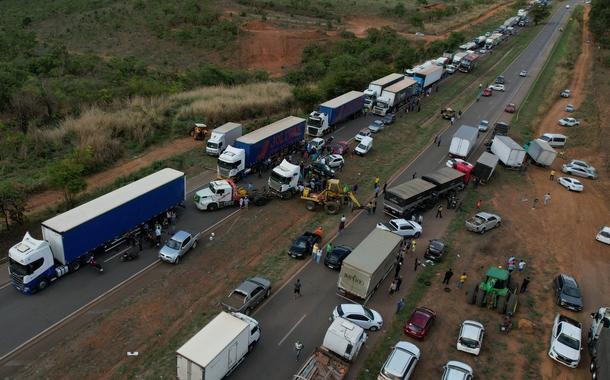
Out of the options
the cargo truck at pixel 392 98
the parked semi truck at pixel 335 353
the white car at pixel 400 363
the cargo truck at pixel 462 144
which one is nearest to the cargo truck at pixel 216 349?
the parked semi truck at pixel 335 353

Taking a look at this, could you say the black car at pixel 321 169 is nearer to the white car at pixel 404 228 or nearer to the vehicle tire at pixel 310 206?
the vehicle tire at pixel 310 206

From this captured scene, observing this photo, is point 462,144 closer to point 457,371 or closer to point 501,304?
point 501,304

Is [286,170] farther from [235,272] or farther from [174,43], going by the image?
[174,43]

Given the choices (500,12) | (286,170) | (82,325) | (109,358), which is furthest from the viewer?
(500,12)

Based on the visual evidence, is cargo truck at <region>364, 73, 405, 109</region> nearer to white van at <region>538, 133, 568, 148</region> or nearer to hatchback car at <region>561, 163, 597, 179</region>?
white van at <region>538, 133, 568, 148</region>

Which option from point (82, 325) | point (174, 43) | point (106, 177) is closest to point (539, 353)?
point (82, 325)

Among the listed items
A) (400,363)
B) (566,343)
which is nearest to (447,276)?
(566,343)
